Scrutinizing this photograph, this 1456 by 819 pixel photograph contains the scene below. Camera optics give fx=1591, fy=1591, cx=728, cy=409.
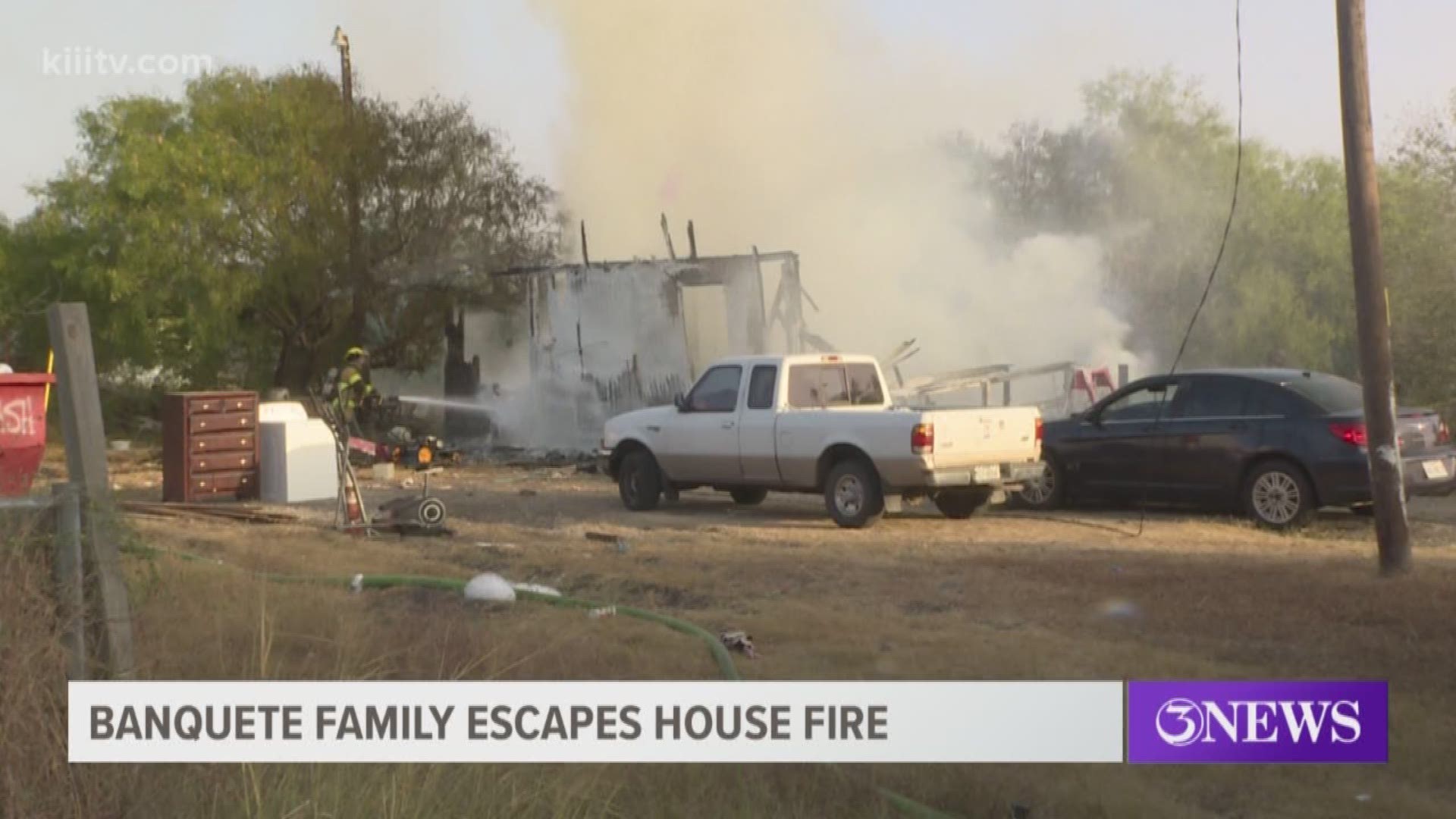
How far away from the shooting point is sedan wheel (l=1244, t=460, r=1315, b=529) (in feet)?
48.9

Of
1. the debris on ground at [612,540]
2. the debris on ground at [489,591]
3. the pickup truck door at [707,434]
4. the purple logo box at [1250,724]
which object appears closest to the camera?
the purple logo box at [1250,724]

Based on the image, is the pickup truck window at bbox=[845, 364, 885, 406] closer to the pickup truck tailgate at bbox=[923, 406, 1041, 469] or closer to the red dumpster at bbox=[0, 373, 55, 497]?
the pickup truck tailgate at bbox=[923, 406, 1041, 469]

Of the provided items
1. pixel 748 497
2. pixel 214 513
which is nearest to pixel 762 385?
pixel 748 497

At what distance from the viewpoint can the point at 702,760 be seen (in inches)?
244

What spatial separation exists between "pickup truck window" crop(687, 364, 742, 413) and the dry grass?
1.49 m

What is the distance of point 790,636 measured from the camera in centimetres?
939

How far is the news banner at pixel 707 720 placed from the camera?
5.64 m

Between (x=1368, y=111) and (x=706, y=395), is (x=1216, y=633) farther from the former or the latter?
(x=706, y=395)

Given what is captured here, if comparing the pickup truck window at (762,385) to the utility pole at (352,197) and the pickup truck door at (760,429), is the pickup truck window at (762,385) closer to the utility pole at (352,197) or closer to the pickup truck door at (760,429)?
the pickup truck door at (760,429)

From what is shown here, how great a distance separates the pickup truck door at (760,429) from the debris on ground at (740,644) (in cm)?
713

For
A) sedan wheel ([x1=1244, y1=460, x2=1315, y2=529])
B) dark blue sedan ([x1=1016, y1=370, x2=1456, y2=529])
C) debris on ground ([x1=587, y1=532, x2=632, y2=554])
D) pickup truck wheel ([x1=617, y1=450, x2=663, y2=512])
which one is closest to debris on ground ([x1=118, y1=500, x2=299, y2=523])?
debris on ground ([x1=587, y1=532, x2=632, y2=554])

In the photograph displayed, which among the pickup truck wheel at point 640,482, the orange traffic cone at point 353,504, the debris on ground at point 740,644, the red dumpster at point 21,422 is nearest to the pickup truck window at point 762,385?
the pickup truck wheel at point 640,482

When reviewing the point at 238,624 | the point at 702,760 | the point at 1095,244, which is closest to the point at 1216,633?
the point at 702,760

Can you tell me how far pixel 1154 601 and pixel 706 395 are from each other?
7413 millimetres
